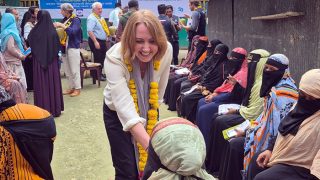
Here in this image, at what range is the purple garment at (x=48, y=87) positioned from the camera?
5770mm

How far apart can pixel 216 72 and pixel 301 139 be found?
259 cm

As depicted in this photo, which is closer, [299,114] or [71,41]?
[299,114]

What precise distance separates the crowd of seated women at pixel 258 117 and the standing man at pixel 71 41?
2.72 meters

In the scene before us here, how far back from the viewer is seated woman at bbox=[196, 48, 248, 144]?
4.46m

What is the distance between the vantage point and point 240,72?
4.50 m

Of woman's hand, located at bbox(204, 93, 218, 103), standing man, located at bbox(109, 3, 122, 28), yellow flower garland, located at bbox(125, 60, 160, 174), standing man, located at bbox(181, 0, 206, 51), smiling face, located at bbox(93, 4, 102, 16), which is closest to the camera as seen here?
yellow flower garland, located at bbox(125, 60, 160, 174)

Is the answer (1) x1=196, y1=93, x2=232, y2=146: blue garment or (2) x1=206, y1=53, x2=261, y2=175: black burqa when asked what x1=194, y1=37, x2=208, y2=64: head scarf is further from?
(2) x1=206, y1=53, x2=261, y2=175: black burqa

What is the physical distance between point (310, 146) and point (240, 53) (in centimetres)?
213

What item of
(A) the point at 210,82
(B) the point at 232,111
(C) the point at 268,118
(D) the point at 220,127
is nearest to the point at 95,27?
(A) the point at 210,82

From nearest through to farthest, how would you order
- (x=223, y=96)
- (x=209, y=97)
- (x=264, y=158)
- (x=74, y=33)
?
(x=264, y=158) → (x=223, y=96) → (x=209, y=97) → (x=74, y=33)

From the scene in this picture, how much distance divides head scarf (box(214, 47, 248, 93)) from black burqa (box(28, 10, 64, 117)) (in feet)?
8.52

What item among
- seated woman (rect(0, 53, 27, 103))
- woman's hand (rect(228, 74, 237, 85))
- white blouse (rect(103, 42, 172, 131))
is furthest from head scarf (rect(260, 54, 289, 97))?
seated woman (rect(0, 53, 27, 103))

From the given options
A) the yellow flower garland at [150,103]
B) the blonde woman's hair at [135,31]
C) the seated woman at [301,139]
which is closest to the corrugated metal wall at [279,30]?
the seated woman at [301,139]

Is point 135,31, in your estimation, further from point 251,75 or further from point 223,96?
point 223,96
